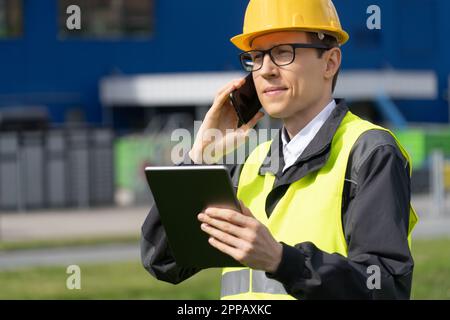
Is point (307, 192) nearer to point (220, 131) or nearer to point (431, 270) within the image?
point (220, 131)

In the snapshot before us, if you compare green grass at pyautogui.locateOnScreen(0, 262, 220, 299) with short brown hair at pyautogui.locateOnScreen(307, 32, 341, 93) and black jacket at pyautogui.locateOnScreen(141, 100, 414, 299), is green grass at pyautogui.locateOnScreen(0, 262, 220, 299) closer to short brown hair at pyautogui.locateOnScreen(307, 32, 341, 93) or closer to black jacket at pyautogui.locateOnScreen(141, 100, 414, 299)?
short brown hair at pyautogui.locateOnScreen(307, 32, 341, 93)

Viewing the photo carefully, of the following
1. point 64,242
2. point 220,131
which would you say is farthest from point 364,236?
point 64,242

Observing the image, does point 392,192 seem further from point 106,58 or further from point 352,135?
point 106,58

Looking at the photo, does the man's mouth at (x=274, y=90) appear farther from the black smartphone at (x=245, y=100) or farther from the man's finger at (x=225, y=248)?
the man's finger at (x=225, y=248)

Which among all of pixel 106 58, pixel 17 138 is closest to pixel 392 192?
pixel 17 138

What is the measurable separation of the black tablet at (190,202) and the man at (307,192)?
0.06m

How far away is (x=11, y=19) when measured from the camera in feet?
132

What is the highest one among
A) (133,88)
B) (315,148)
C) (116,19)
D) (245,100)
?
(116,19)

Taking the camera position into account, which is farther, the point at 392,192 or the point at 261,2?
the point at 261,2

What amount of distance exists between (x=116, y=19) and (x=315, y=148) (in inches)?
1523

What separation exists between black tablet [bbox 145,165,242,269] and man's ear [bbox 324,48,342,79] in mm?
735
